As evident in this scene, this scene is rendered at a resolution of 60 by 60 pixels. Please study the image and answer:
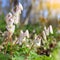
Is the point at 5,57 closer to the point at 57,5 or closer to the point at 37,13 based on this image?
the point at 37,13

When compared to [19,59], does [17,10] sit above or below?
above

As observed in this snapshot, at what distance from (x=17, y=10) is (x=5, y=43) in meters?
0.35

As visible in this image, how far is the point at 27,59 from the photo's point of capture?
1.89 metres

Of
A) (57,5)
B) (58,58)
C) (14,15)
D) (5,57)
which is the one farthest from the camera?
(57,5)

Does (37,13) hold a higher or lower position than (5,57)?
higher

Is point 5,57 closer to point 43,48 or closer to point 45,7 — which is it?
point 43,48

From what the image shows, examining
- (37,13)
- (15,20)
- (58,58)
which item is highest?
(37,13)

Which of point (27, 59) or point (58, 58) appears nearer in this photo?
point (58, 58)

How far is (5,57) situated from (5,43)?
0.57 m

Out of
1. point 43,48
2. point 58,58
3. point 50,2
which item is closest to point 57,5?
point 50,2

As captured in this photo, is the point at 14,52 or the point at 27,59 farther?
the point at 14,52

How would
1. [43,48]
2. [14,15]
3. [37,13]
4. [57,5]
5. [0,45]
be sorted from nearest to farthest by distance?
[14,15] → [0,45] → [43,48] → [37,13] → [57,5]

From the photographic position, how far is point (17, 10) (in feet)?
7.14

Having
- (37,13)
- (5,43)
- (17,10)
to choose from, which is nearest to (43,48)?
(5,43)
